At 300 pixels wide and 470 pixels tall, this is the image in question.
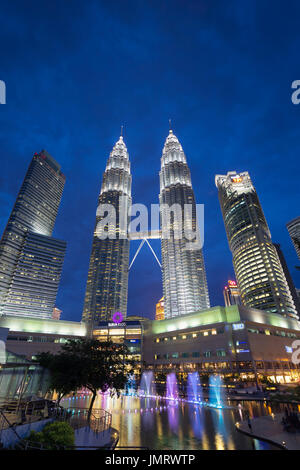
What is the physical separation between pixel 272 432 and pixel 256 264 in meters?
170

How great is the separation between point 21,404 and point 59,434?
6879mm

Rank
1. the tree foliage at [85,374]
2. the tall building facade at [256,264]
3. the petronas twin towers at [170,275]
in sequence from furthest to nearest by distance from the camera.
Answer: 1. the petronas twin towers at [170,275]
2. the tall building facade at [256,264]
3. the tree foliage at [85,374]

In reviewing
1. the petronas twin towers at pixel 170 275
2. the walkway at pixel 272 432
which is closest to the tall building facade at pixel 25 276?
the petronas twin towers at pixel 170 275

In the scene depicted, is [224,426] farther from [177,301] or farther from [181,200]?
[181,200]

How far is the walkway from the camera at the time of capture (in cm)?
1609

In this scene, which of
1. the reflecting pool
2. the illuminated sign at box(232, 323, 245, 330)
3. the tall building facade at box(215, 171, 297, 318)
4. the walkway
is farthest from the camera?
the tall building facade at box(215, 171, 297, 318)

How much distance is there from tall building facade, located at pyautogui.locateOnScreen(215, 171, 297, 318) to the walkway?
155463mm

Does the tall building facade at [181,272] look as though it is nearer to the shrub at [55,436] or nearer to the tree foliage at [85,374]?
the tree foliage at [85,374]

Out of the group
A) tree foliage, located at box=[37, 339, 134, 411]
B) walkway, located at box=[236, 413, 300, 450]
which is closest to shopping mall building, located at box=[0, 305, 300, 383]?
tree foliage, located at box=[37, 339, 134, 411]

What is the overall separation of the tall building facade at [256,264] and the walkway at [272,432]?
510ft

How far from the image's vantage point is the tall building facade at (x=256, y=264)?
162 meters

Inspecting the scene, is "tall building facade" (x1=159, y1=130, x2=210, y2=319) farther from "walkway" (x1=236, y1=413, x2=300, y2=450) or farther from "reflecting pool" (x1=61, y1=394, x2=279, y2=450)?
"walkway" (x1=236, y1=413, x2=300, y2=450)

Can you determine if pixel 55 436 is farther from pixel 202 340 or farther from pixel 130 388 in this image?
pixel 202 340
